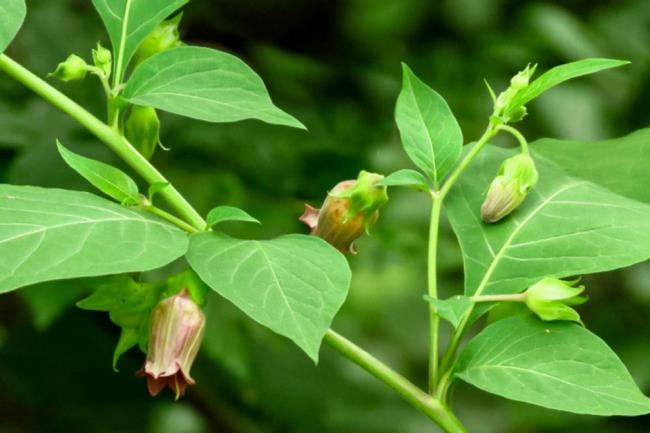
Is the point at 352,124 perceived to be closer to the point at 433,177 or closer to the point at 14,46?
the point at 14,46

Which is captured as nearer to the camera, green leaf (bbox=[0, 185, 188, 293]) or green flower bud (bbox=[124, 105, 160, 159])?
green leaf (bbox=[0, 185, 188, 293])

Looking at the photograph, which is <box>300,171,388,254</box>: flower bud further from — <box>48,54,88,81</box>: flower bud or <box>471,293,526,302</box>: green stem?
<box>48,54,88,81</box>: flower bud

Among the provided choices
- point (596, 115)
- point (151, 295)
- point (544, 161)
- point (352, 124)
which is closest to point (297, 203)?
point (352, 124)

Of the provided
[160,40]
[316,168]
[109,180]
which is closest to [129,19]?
[160,40]

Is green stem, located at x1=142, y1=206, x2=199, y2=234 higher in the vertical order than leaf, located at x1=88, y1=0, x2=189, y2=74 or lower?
lower

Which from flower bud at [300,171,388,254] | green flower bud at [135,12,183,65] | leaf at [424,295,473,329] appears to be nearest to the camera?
leaf at [424,295,473,329]

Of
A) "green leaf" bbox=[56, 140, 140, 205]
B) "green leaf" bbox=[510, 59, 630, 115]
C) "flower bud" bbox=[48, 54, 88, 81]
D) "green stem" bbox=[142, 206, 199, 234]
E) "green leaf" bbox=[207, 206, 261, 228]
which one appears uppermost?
"green leaf" bbox=[510, 59, 630, 115]

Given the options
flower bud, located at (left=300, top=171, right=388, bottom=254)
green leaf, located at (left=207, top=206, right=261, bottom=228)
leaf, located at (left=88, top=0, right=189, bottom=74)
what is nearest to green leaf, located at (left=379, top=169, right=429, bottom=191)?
flower bud, located at (left=300, top=171, right=388, bottom=254)

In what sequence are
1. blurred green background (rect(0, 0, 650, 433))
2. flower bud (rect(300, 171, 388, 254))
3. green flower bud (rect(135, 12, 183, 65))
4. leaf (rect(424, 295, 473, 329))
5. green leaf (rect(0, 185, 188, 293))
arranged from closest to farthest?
1. green leaf (rect(0, 185, 188, 293))
2. leaf (rect(424, 295, 473, 329))
3. flower bud (rect(300, 171, 388, 254))
4. green flower bud (rect(135, 12, 183, 65))
5. blurred green background (rect(0, 0, 650, 433))
